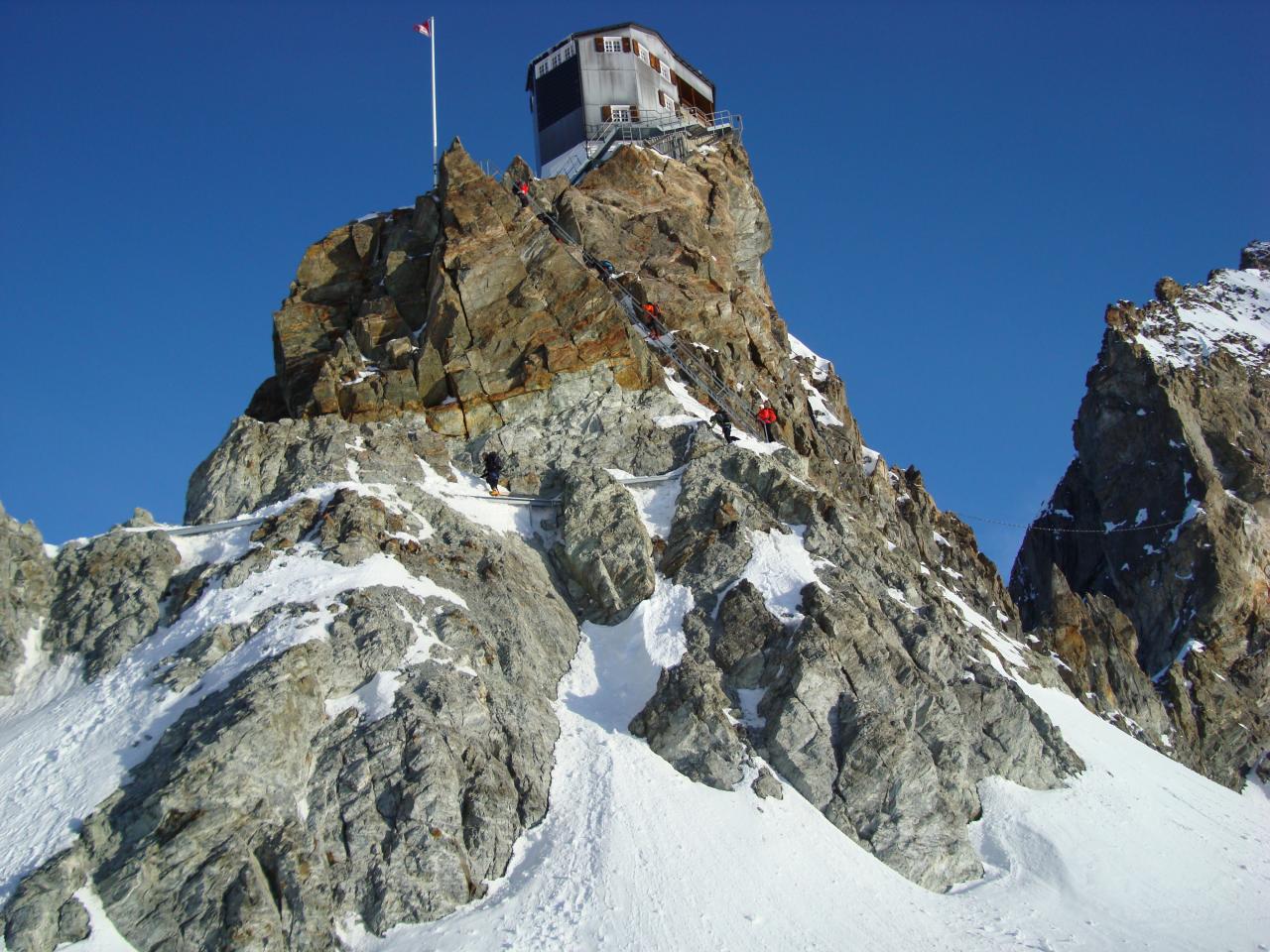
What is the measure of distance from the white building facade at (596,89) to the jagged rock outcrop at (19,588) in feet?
141

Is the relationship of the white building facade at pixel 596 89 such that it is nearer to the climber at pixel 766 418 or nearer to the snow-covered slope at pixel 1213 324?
the climber at pixel 766 418

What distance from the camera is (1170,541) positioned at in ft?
230

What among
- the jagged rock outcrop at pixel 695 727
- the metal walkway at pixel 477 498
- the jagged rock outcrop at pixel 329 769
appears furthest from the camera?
the metal walkway at pixel 477 498

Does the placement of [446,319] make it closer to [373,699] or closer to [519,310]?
[519,310]

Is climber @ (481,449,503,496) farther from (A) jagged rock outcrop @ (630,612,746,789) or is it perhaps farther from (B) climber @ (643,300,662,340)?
(B) climber @ (643,300,662,340)

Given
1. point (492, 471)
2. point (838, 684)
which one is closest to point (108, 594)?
point (492, 471)

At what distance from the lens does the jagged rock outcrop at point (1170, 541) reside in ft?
164

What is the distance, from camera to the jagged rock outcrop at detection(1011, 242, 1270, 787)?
164 ft

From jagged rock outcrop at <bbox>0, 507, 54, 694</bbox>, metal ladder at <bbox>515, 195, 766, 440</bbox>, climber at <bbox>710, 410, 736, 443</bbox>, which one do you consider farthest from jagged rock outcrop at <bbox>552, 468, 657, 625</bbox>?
jagged rock outcrop at <bbox>0, 507, 54, 694</bbox>

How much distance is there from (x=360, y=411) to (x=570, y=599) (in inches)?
463

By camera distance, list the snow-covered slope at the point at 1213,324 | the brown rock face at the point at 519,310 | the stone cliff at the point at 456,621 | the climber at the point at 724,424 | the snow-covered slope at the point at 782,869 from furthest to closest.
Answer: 1. the snow-covered slope at the point at 1213,324
2. the brown rock face at the point at 519,310
3. the climber at the point at 724,424
4. the snow-covered slope at the point at 782,869
5. the stone cliff at the point at 456,621

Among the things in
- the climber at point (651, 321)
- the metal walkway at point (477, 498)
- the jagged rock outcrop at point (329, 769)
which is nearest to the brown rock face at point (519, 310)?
the climber at point (651, 321)

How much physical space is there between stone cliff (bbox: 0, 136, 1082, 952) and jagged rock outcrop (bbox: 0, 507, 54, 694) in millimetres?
71

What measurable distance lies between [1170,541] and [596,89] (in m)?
46.4
